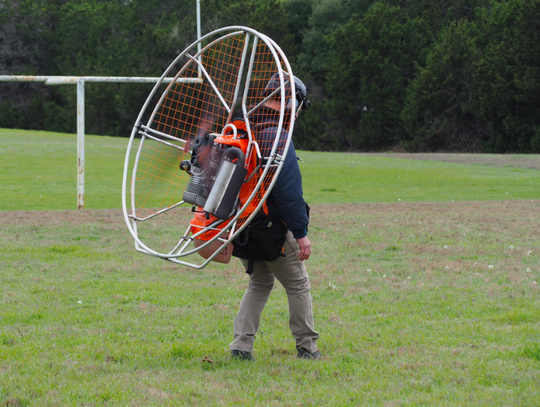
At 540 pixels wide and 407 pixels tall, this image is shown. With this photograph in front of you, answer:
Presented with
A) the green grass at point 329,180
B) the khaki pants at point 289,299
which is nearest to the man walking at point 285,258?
the khaki pants at point 289,299

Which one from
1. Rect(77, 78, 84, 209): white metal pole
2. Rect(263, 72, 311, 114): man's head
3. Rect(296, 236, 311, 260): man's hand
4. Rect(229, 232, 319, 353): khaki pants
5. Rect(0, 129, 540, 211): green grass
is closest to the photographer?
Rect(296, 236, 311, 260): man's hand

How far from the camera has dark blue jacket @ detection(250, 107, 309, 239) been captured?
185 inches

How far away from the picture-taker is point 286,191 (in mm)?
4703

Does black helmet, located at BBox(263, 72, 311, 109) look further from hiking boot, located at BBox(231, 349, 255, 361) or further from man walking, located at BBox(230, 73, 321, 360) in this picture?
hiking boot, located at BBox(231, 349, 255, 361)

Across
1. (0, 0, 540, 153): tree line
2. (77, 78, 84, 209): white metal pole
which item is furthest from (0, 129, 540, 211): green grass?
(0, 0, 540, 153): tree line

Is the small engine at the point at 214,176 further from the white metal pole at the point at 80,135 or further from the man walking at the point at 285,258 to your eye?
the white metal pole at the point at 80,135

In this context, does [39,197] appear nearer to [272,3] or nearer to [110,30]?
[272,3]

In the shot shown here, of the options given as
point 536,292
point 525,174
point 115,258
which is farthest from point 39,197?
point 525,174

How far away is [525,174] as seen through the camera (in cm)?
2578

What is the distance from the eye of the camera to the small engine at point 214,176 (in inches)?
180

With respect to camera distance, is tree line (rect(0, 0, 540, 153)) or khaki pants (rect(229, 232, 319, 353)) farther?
tree line (rect(0, 0, 540, 153))

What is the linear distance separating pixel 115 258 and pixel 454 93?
158 feet

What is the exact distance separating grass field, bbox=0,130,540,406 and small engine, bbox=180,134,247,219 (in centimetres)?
122

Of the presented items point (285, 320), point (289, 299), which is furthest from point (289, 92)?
point (285, 320)
